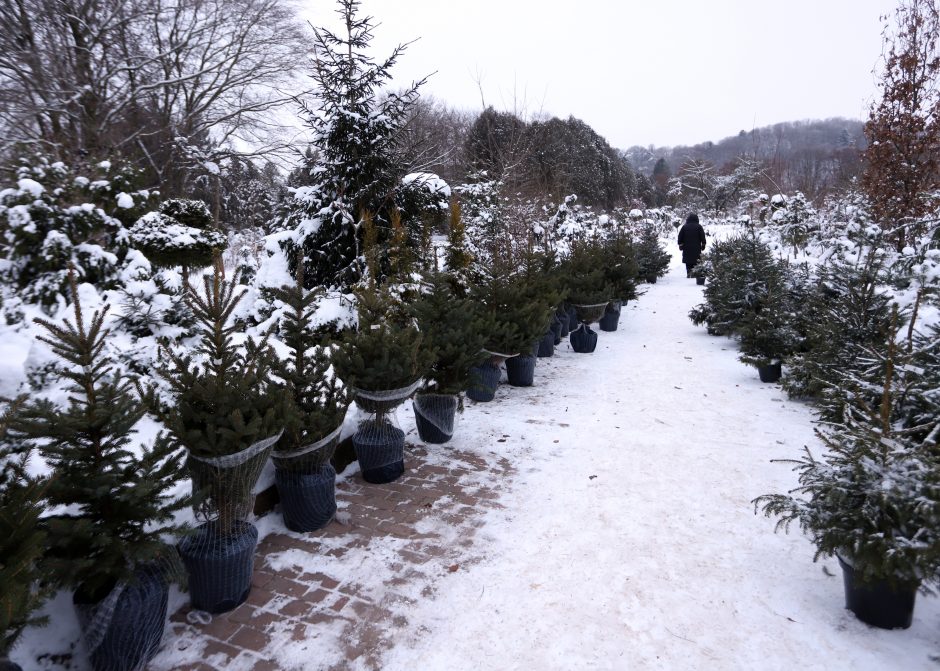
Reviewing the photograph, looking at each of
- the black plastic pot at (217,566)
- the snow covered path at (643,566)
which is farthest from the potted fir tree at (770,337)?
the black plastic pot at (217,566)

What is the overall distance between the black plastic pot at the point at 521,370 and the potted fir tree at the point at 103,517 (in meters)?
4.90

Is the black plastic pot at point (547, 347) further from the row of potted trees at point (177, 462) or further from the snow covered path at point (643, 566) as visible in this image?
the row of potted trees at point (177, 462)

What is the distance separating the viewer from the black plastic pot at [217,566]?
8.81ft

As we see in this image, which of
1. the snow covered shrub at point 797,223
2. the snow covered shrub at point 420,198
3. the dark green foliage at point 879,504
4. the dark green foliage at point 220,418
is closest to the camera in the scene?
the dark green foliage at point 879,504

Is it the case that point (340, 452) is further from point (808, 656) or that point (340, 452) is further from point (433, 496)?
point (808, 656)

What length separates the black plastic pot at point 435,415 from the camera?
16.3 feet

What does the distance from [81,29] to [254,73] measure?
581cm

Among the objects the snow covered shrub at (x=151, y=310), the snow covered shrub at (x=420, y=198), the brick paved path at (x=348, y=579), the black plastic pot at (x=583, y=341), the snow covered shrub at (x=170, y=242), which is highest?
the snow covered shrub at (x=420, y=198)

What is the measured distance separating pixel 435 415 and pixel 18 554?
3.50m

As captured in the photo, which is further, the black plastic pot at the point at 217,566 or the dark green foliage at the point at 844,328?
the dark green foliage at the point at 844,328

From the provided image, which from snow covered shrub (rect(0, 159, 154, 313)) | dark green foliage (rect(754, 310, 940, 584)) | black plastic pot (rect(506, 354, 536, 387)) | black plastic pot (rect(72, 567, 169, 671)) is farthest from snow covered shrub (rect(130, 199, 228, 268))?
dark green foliage (rect(754, 310, 940, 584))

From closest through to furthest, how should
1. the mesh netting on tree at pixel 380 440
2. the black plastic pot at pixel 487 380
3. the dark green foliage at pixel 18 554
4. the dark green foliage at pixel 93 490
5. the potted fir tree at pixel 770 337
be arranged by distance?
1. the dark green foliage at pixel 18 554
2. the dark green foliage at pixel 93 490
3. the mesh netting on tree at pixel 380 440
4. the black plastic pot at pixel 487 380
5. the potted fir tree at pixel 770 337

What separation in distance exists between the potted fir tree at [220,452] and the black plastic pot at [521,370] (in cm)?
428

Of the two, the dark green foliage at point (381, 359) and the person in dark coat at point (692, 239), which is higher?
the person in dark coat at point (692, 239)
